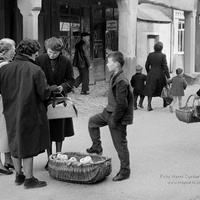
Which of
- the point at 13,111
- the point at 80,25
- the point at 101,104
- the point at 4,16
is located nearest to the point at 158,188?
the point at 13,111

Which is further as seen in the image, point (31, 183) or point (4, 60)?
point (4, 60)

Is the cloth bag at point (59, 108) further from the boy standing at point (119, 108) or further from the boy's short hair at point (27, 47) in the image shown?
the boy's short hair at point (27, 47)

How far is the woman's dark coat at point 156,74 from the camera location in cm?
1260

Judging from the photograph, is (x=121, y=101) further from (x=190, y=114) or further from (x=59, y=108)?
(x=190, y=114)

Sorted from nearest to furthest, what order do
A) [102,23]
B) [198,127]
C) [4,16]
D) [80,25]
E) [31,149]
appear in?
[31,149] < [198,127] < [4,16] < [80,25] < [102,23]

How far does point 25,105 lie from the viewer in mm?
5941

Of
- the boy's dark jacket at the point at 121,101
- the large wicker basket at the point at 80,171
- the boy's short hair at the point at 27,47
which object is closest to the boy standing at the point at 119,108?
the boy's dark jacket at the point at 121,101

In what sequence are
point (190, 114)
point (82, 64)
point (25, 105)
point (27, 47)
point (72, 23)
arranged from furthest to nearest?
point (72, 23)
point (82, 64)
point (190, 114)
point (27, 47)
point (25, 105)

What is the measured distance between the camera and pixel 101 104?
533 inches

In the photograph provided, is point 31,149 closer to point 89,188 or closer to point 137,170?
point 89,188

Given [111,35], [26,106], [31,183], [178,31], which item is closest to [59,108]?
[26,106]

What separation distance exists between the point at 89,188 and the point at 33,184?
0.61m

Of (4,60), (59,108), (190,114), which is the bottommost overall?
(190,114)

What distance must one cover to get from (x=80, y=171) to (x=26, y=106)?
37.6 inches
